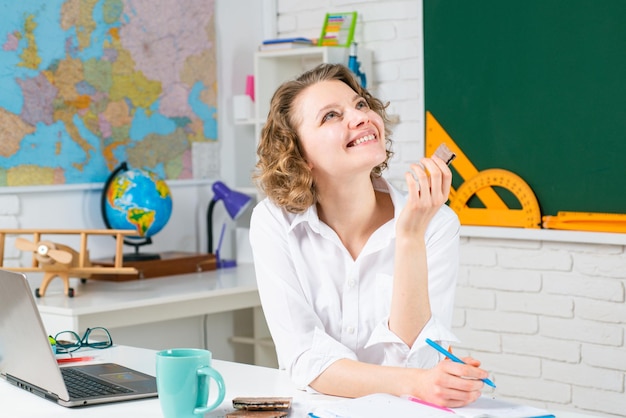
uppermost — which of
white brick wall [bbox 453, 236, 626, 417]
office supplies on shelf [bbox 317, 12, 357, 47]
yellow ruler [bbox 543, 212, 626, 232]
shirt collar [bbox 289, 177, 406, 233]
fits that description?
office supplies on shelf [bbox 317, 12, 357, 47]

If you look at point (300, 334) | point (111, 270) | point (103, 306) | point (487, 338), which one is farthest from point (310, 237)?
point (487, 338)

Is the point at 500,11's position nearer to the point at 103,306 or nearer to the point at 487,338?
the point at 487,338

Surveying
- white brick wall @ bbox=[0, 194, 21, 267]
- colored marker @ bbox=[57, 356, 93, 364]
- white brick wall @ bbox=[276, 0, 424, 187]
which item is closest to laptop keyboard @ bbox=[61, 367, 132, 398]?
colored marker @ bbox=[57, 356, 93, 364]

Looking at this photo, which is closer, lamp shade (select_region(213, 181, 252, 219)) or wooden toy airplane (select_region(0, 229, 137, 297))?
wooden toy airplane (select_region(0, 229, 137, 297))

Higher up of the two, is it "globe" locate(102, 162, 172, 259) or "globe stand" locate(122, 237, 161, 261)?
"globe" locate(102, 162, 172, 259)

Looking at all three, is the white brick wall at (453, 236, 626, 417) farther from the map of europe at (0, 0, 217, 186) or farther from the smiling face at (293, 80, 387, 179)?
the smiling face at (293, 80, 387, 179)

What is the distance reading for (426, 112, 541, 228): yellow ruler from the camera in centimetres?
330

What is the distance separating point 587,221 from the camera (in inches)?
124

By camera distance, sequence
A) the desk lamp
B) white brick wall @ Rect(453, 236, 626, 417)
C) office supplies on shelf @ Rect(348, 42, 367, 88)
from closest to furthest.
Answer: white brick wall @ Rect(453, 236, 626, 417), office supplies on shelf @ Rect(348, 42, 367, 88), the desk lamp

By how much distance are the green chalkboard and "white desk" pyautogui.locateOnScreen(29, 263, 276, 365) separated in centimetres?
100

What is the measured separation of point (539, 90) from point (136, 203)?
1483mm

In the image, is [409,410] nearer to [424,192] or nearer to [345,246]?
[424,192]

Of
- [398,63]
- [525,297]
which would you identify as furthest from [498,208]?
[398,63]

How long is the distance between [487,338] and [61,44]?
74.3 inches
